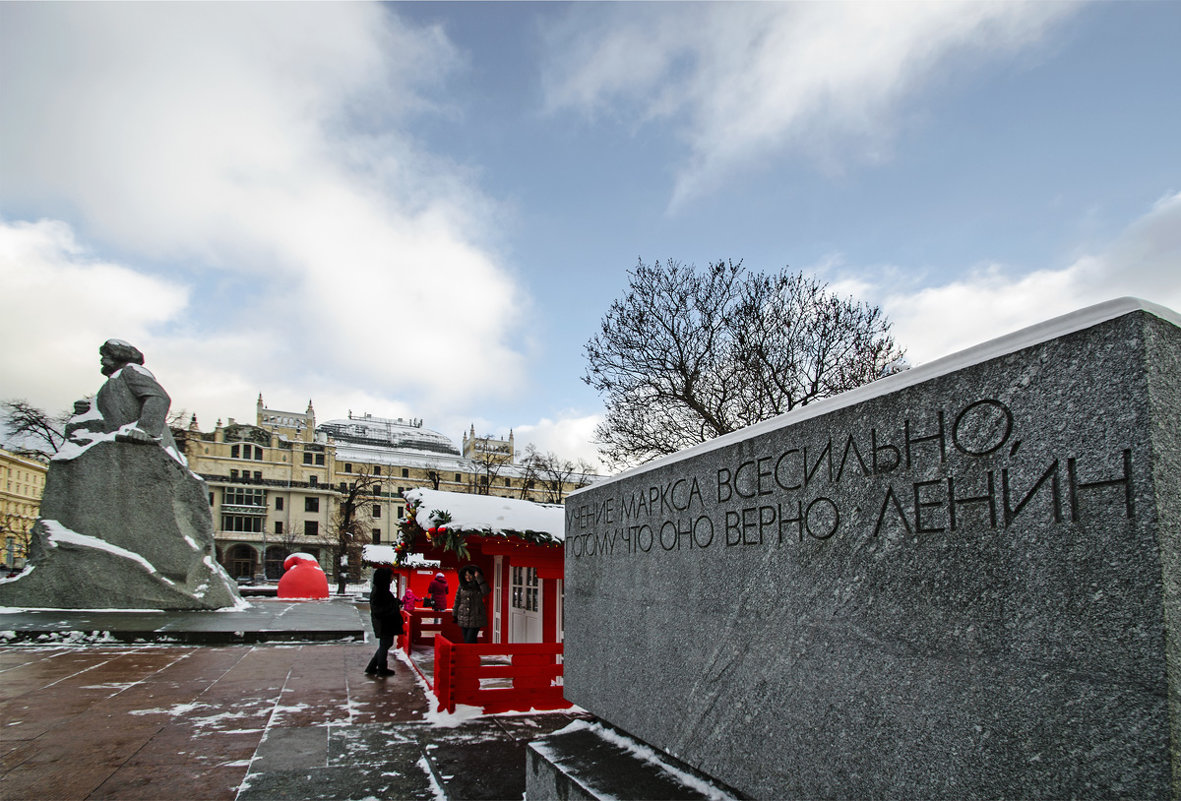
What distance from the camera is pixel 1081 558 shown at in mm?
1766

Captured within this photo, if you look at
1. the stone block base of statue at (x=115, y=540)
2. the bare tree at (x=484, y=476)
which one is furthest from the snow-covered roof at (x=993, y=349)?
the bare tree at (x=484, y=476)

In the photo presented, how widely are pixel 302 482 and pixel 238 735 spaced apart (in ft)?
255

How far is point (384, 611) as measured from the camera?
408 inches

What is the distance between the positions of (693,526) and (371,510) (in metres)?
81.4

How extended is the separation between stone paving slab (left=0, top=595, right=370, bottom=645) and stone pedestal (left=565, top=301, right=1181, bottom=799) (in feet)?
42.3

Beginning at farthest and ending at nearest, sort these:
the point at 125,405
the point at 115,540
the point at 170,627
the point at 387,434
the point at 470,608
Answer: the point at 387,434 < the point at 125,405 < the point at 115,540 < the point at 170,627 < the point at 470,608

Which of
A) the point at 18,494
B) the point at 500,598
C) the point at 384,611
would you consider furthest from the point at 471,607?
the point at 18,494

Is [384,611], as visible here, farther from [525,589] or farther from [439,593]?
[439,593]

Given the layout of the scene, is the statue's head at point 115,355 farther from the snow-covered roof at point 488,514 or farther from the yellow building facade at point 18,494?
the yellow building facade at point 18,494

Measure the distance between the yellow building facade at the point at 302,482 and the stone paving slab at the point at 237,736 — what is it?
174 feet

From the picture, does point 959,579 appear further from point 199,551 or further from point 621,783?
point 199,551

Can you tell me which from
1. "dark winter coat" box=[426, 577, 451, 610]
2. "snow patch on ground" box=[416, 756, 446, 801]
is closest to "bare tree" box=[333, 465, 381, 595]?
"dark winter coat" box=[426, 577, 451, 610]

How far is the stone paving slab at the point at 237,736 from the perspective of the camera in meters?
5.16

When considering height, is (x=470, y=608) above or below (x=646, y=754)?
below
